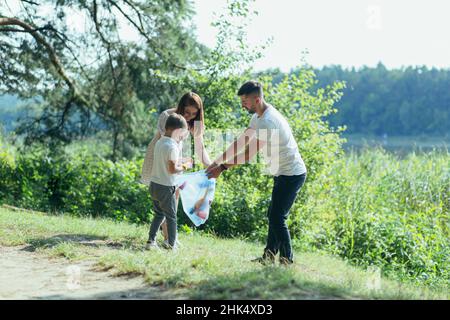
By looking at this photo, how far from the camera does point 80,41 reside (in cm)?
1498

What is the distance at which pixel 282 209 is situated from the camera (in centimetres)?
617

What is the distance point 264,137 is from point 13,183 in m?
9.41

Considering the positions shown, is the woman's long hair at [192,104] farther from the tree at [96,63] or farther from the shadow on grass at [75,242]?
the tree at [96,63]

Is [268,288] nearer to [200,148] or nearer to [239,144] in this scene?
[239,144]

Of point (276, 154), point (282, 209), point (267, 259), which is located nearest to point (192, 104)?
point (276, 154)

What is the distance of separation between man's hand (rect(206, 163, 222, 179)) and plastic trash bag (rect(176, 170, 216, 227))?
99 mm

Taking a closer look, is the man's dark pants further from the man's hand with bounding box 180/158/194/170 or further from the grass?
the man's hand with bounding box 180/158/194/170

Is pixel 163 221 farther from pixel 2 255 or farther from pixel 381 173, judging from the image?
pixel 381 173

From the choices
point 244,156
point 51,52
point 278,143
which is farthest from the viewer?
point 51,52

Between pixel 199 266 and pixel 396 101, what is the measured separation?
68.6 m

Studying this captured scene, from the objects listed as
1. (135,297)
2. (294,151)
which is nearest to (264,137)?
(294,151)

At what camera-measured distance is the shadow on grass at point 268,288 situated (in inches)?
183

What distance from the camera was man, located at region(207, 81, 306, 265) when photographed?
608 centimetres
